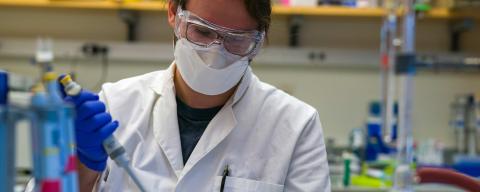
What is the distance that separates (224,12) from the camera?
0.95 m

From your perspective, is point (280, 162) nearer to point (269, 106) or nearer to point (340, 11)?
point (269, 106)

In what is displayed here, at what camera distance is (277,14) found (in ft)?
8.39

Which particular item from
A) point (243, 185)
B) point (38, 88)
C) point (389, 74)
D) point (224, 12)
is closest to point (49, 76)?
point (38, 88)

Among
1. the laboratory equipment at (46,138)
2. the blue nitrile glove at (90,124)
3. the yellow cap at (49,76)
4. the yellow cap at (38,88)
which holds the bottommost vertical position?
the blue nitrile glove at (90,124)

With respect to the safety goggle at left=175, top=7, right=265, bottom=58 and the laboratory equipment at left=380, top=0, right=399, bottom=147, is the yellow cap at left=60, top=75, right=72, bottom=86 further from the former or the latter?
the laboratory equipment at left=380, top=0, right=399, bottom=147

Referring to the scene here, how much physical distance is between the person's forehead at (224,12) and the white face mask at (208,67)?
61mm

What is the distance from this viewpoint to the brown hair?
3.15 ft

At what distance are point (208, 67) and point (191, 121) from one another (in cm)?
18

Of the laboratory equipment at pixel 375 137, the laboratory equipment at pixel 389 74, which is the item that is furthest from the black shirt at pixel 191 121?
the laboratory equipment at pixel 375 137

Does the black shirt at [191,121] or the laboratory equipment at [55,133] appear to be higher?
the laboratory equipment at [55,133]

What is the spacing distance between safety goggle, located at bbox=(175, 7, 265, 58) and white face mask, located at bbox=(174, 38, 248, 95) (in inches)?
0.5

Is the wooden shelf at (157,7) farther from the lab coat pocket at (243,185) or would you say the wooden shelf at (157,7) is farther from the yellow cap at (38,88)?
the yellow cap at (38,88)

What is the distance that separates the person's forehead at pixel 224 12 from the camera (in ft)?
3.10

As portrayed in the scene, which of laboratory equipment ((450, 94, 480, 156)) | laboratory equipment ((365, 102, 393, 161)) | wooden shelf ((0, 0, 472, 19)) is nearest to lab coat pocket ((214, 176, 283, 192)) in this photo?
laboratory equipment ((365, 102, 393, 161))
